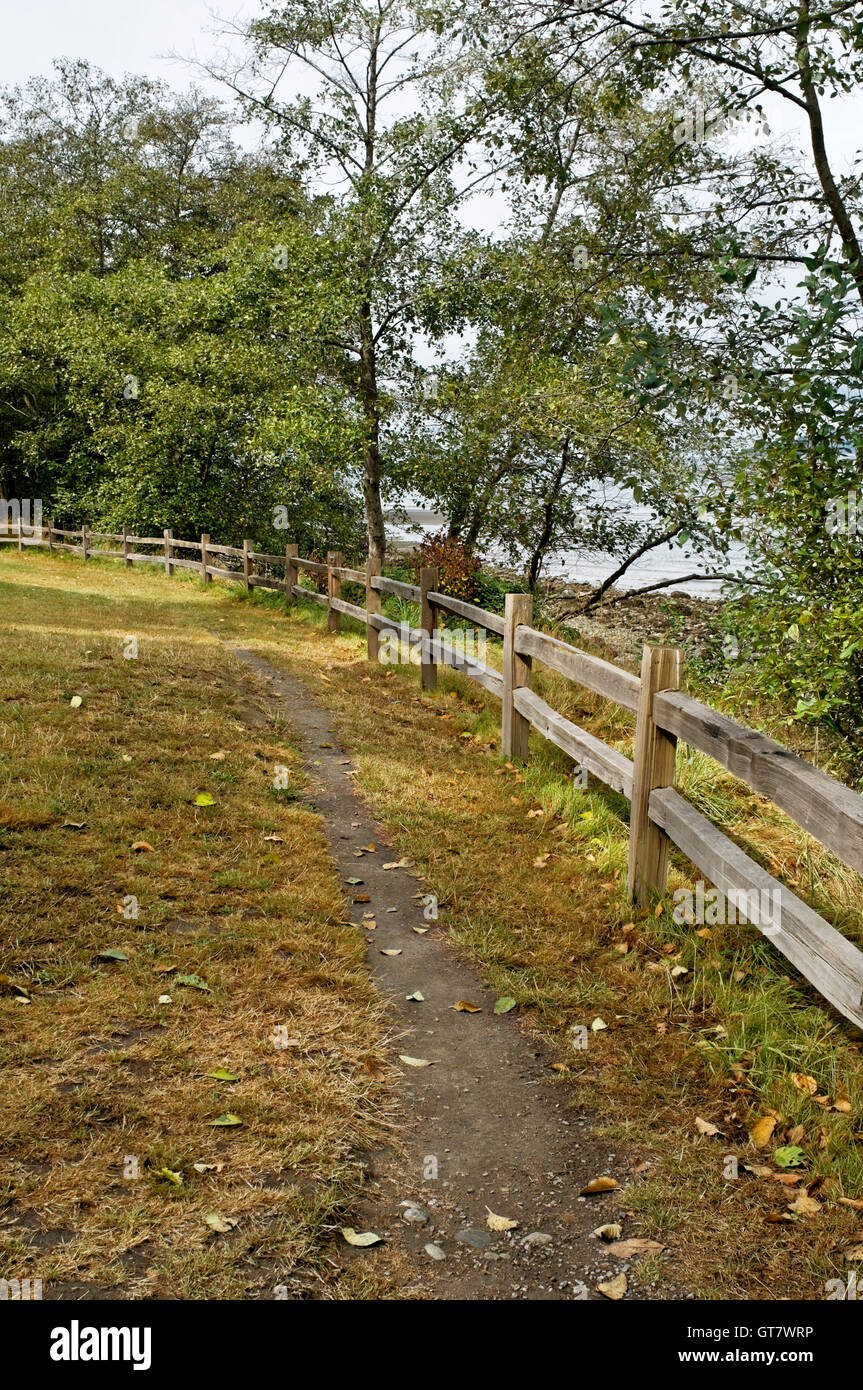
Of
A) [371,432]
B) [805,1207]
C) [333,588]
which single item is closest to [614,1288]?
[805,1207]

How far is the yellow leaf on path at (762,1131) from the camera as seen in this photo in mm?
3293

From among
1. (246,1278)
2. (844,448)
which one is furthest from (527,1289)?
(844,448)

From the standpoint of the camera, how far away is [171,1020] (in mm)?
3764

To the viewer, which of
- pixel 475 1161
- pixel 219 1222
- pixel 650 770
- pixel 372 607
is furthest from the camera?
pixel 372 607

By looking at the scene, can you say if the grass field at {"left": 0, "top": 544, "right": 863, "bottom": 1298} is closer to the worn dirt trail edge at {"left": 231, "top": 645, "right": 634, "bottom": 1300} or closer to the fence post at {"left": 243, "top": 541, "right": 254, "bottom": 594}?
the worn dirt trail edge at {"left": 231, "top": 645, "right": 634, "bottom": 1300}

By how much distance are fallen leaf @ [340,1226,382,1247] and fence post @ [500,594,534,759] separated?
190 inches

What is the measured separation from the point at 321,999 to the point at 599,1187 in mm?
1425

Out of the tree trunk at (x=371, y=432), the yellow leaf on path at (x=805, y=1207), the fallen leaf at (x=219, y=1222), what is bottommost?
the yellow leaf on path at (x=805, y=1207)

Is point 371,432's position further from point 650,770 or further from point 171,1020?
point 171,1020

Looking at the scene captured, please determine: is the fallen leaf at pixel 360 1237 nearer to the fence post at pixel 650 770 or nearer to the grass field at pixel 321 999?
the grass field at pixel 321 999

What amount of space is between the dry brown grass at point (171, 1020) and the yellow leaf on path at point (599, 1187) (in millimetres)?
731

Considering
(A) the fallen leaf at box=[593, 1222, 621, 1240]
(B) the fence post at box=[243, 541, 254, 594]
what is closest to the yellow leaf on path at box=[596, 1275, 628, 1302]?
(A) the fallen leaf at box=[593, 1222, 621, 1240]

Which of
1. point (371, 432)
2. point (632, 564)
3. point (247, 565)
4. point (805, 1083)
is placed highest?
point (371, 432)

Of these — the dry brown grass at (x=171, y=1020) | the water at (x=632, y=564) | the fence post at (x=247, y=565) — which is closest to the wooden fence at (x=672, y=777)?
the dry brown grass at (x=171, y=1020)
